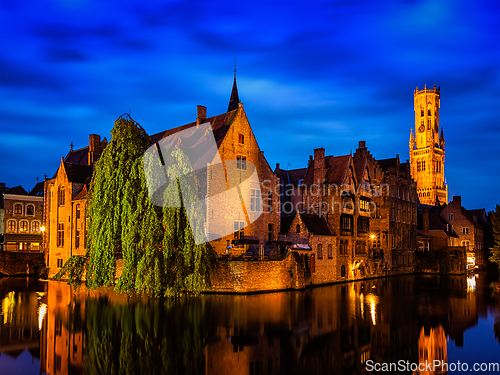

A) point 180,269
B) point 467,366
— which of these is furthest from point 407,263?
point 467,366

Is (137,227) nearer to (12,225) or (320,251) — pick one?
(320,251)

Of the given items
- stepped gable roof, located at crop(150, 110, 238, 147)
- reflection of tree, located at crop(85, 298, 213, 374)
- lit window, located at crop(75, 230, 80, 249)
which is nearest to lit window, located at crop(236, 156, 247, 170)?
stepped gable roof, located at crop(150, 110, 238, 147)

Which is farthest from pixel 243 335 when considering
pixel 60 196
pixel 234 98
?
pixel 234 98

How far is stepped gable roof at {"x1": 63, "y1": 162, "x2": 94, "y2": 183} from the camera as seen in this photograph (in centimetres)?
5183

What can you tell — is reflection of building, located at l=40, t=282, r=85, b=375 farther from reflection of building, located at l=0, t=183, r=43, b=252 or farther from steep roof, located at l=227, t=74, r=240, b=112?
steep roof, located at l=227, t=74, r=240, b=112

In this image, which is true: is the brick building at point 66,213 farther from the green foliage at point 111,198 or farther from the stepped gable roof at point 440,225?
the stepped gable roof at point 440,225

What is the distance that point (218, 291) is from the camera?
35.9m

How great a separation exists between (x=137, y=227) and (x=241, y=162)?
758 inches

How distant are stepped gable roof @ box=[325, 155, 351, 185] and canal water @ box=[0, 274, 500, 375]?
18.3 m

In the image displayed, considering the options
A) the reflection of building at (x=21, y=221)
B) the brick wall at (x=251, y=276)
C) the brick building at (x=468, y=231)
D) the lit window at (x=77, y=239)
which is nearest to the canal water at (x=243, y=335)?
the brick wall at (x=251, y=276)

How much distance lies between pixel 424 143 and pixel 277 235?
12139 cm

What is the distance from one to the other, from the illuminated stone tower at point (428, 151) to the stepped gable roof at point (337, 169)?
102 meters

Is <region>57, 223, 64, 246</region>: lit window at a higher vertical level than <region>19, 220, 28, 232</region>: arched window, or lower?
lower

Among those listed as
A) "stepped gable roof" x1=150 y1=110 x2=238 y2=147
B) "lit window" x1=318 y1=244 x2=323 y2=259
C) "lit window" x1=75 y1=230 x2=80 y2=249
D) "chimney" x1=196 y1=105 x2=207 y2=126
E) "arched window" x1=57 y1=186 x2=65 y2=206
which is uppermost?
"chimney" x1=196 y1=105 x2=207 y2=126
